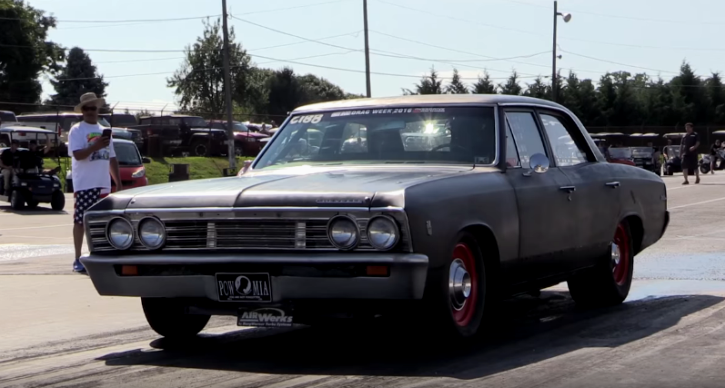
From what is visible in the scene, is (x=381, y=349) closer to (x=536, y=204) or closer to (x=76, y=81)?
(x=536, y=204)

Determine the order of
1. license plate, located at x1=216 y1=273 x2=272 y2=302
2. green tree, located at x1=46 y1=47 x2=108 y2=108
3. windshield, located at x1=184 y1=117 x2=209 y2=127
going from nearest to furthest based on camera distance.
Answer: license plate, located at x1=216 y1=273 x2=272 y2=302, windshield, located at x1=184 y1=117 x2=209 y2=127, green tree, located at x1=46 y1=47 x2=108 y2=108

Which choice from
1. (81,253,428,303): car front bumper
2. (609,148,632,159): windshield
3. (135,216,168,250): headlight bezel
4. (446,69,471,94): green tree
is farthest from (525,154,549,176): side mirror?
(446,69,471,94): green tree

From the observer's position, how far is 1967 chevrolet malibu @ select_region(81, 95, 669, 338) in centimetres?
573

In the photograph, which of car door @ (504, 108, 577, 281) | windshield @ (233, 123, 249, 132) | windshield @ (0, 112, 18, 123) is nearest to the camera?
car door @ (504, 108, 577, 281)

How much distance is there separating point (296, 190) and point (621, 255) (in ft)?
11.6

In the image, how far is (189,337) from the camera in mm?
7059

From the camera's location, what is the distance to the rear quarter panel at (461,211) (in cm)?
576

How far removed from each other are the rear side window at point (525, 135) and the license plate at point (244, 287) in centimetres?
219

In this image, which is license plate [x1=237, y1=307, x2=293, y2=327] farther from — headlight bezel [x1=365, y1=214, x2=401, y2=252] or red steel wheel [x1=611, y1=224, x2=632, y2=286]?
red steel wheel [x1=611, y1=224, x2=632, y2=286]

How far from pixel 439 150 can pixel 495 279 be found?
0.98 metres

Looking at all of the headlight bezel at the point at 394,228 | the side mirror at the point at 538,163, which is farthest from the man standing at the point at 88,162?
the headlight bezel at the point at 394,228

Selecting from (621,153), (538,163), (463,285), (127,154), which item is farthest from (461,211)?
(621,153)

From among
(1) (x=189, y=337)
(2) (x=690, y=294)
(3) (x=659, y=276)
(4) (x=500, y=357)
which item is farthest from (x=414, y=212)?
(3) (x=659, y=276)

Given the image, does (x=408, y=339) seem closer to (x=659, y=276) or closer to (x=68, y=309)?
(x=68, y=309)
